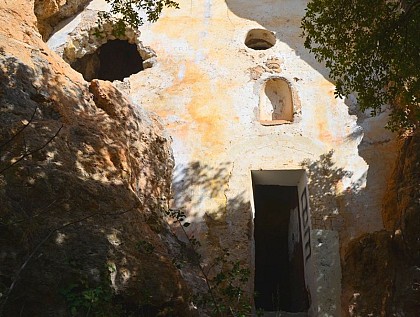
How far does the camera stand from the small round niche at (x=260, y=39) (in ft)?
36.1

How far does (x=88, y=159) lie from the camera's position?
577cm

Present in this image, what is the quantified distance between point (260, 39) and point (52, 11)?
484cm

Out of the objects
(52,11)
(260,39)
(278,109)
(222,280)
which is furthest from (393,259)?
(52,11)

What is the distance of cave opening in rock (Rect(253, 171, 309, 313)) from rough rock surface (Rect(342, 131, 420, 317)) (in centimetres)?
332

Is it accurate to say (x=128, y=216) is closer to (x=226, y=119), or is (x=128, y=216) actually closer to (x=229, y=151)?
(x=229, y=151)

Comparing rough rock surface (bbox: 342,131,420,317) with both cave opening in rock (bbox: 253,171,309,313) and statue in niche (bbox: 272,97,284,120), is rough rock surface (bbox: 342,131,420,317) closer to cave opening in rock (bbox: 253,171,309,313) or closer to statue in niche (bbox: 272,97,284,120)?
statue in niche (bbox: 272,97,284,120)

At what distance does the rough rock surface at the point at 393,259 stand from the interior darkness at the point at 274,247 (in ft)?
11.3

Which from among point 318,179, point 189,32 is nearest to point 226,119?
point 318,179

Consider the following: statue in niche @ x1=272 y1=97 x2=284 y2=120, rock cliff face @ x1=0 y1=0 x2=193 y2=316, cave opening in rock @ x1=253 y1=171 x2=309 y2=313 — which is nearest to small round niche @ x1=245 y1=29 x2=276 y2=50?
statue in niche @ x1=272 y1=97 x2=284 y2=120

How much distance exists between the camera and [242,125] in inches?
359

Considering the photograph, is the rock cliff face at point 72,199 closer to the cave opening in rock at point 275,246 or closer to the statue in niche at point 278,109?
the statue in niche at point 278,109

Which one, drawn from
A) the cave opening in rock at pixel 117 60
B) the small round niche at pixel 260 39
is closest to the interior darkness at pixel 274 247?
the small round niche at pixel 260 39

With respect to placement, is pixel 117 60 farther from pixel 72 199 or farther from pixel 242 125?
pixel 72 199

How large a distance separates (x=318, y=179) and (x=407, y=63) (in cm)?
287
